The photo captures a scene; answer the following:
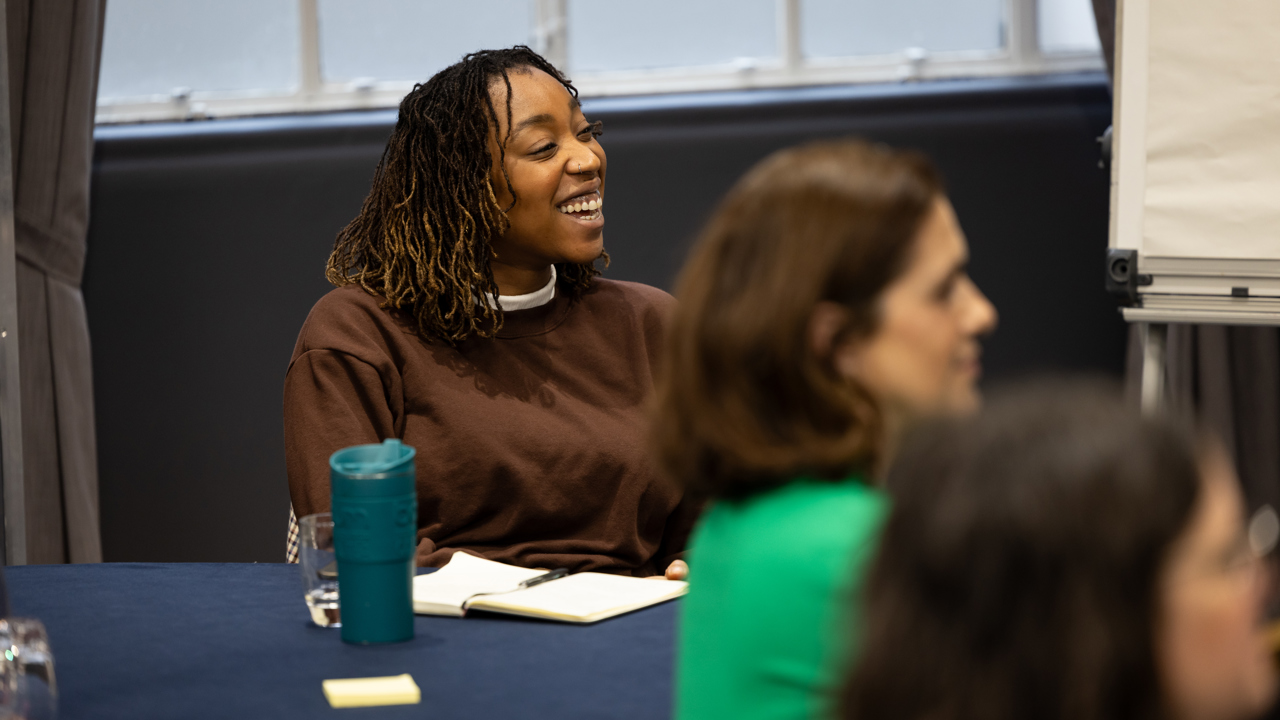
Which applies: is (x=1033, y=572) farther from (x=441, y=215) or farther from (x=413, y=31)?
(x=413, y=31)

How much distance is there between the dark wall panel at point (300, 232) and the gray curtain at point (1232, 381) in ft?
0.45

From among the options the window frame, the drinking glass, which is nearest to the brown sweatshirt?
the drinking glass

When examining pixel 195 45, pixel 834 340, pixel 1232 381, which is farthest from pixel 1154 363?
pixel 195 45

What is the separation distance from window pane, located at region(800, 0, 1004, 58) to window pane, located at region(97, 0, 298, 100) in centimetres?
127

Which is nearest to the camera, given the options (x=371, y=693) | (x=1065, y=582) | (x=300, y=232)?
(x=1065, y=582)

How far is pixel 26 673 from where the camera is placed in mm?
953

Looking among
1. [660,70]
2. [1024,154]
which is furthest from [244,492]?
[1024,154]

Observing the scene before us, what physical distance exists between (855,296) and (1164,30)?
6.04ft

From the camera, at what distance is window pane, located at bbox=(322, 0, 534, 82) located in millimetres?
3133

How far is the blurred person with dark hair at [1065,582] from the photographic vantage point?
0.51 meters

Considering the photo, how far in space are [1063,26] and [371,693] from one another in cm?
264

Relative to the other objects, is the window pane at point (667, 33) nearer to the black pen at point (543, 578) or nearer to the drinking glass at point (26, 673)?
the black pen at point (543, 578)

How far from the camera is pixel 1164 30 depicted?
229cm

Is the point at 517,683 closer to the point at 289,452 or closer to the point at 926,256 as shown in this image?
the point at 926,256
